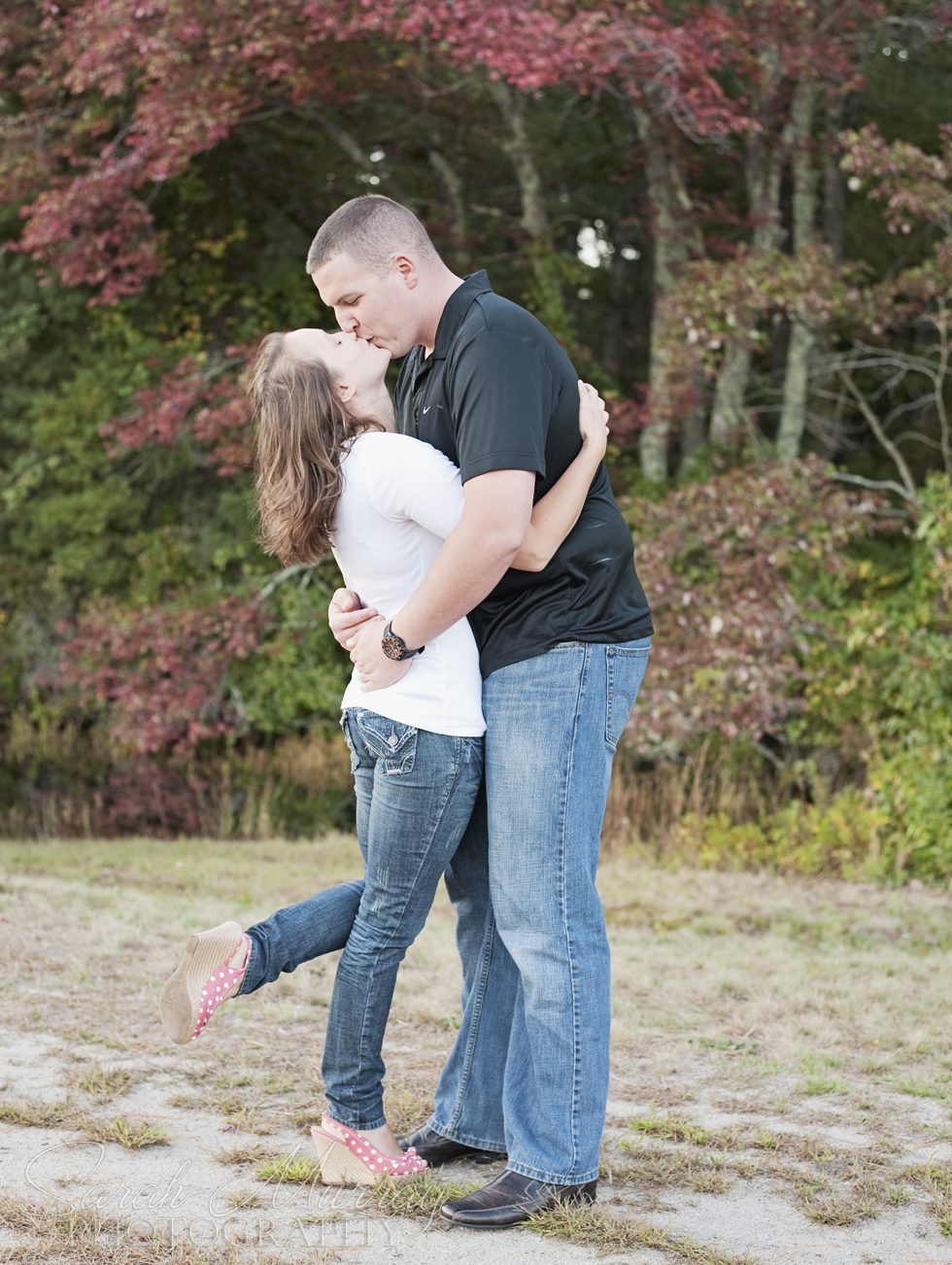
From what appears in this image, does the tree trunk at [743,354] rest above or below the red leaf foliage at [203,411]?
above

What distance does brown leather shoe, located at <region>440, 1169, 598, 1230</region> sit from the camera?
2645mm

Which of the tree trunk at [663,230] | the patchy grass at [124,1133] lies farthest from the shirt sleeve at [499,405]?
the tree trunk at [663,230]

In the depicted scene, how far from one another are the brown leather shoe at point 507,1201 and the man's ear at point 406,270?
1738 millimetres

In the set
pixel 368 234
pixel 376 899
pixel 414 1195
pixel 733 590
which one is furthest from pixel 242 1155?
pixel 733 590

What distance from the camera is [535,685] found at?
2691 mm

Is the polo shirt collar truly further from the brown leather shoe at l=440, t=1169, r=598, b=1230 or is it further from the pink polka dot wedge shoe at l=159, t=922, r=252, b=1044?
the brown leather shoe at l=440, t=1169, r=598, b=1230

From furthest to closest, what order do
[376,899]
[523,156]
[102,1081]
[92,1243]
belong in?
[523,156] → [102,1081] → [376,899] → [92,1243]

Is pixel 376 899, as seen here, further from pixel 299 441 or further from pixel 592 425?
pixel 592 425

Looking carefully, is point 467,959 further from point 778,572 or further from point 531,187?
point 531,187

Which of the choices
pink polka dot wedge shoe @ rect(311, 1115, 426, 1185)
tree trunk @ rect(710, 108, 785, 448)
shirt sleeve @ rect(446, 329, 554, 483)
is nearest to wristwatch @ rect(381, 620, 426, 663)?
shirt sleeve @ rect(446, 329, 554, 483)

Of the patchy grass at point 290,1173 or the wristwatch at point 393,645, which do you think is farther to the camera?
the patchy grass at point 290,1173

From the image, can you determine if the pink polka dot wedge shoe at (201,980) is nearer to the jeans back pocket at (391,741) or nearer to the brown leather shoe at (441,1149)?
the jeans back pocket at (391,741)

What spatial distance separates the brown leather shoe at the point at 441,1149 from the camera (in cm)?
300

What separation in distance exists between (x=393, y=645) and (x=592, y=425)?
0.59 meters
